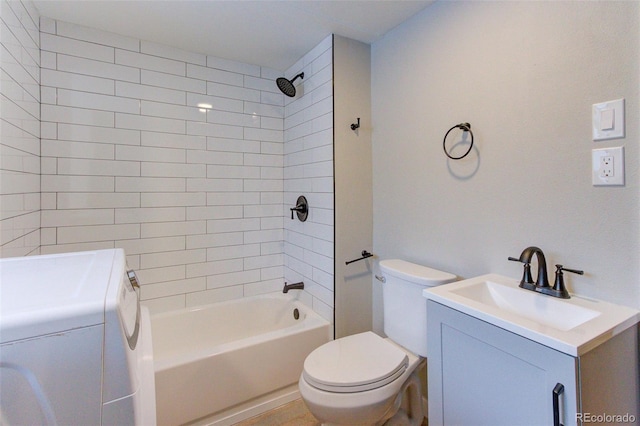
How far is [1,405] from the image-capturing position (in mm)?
502

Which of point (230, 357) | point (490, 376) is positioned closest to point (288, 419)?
point (230, 357)

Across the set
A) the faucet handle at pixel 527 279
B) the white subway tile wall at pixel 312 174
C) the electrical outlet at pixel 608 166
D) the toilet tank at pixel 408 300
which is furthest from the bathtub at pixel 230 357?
→ the electrical outlet at pixel 608 166

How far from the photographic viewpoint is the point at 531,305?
1.13m

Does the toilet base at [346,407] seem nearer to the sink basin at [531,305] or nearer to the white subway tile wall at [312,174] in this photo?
the sink basin at [531,305]

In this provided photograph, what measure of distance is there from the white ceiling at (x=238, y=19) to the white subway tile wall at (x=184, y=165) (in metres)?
0.12

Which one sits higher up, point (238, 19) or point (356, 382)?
point (238, 19)

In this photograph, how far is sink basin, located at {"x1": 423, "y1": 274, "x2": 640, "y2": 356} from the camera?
83 cm

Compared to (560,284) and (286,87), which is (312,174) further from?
(560,284)

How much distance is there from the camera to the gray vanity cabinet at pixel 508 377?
2.62ft

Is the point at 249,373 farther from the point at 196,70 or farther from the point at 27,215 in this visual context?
the point at 196,70

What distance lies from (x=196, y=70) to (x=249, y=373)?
2.08 m

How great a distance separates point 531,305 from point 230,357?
1489mm

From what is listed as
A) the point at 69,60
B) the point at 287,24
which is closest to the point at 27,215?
the point at 69,60

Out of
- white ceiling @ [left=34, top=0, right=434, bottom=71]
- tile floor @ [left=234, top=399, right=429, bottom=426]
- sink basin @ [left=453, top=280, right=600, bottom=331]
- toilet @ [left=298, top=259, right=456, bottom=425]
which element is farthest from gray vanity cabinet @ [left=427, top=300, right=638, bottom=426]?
white ceiling @ [left=34, top=0, right=434, bottom=71]
